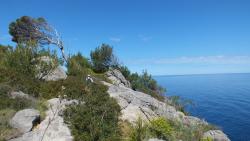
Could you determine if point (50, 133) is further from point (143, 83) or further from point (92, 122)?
point (143, 83)

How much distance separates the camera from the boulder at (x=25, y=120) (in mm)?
10422

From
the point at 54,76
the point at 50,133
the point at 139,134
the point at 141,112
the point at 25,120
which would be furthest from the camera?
the point at 54,76

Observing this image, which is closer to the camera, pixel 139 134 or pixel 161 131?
pixel 139 134

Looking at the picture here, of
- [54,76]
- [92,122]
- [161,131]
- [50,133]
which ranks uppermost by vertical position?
[54,76]

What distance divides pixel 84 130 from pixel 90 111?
145cm

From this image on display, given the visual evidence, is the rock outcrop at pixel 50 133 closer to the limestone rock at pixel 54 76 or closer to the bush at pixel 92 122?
the bush at pixel 92 122

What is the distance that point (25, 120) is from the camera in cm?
1089

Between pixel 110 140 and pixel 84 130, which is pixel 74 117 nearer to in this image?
pixel 84 130

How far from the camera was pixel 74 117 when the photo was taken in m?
11.9

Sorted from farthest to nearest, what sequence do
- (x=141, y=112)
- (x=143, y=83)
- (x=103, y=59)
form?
(x=143, y=83) < (x=103, y=59) < (x=141, y=112)

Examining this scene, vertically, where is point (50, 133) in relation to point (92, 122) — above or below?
below

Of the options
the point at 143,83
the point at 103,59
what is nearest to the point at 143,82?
the point at 143,83

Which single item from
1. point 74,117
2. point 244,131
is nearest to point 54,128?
point 74,117

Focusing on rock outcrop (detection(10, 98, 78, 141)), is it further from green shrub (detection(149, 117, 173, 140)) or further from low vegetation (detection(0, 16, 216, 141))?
green shrub (detection(149, 117, 173, 140))
